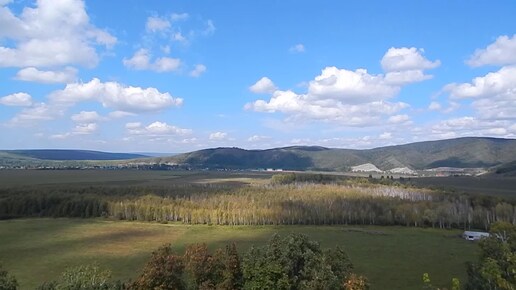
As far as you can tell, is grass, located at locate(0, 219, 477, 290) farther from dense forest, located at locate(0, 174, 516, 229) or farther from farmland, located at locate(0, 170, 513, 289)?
dense forest, located at locate(0, 174, 516, 229)

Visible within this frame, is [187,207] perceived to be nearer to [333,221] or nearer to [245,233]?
[245,233]

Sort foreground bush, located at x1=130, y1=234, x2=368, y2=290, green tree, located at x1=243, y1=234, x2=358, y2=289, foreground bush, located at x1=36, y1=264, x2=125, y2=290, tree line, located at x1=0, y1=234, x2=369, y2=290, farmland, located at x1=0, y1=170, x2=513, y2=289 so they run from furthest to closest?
farmland, located at x1=0, y1=170, x2=513, y2=289, foreground bush, located at x1=130, y1=234, x2=368, y2=290, tree line, located at x1=0, y1=234, x2=369, y2=290, green tree, located at x1=243, y1=234, x2=358, y2=289, foreground bush, located at x1=36, y1=264, x2=125, y2=290

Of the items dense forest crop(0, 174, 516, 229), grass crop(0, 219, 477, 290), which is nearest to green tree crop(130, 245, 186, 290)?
grass crop(0, 219, 477, 290)

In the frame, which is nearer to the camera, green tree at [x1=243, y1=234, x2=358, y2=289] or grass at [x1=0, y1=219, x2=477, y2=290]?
green tree at [x1=243, y1=234, x2=358, y2=289]

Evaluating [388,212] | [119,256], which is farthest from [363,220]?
[119,256]

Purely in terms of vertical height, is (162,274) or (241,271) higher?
(162,274)

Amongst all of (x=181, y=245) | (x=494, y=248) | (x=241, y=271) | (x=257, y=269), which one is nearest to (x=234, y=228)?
(x=181, y=245)

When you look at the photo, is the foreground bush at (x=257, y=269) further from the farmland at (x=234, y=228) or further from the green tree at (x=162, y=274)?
the farmland at (x=234, y=228)

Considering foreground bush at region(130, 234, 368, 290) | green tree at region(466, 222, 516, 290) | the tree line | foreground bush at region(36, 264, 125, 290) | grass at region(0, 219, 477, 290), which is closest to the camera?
foreground bush at region(36, 264, 125, 290)

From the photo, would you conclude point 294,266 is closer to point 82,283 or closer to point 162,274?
point 162,274
